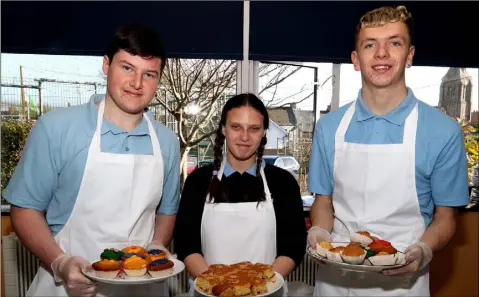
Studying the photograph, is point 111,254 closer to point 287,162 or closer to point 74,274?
point 74,274

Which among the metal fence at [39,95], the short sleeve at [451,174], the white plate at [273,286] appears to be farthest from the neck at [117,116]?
the short sleeve at [451,174]

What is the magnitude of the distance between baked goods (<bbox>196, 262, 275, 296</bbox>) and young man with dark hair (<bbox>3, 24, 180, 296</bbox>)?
17cm

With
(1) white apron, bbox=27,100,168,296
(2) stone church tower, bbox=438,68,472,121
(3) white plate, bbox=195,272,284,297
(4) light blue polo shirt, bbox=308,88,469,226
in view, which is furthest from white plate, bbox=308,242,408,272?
(2) stone church tower, bbox=438,68,472,121

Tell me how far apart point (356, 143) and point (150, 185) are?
54 cm

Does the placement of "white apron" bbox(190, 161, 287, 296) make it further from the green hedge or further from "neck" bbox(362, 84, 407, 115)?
the green hedge

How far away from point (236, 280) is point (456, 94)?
169 centimetres

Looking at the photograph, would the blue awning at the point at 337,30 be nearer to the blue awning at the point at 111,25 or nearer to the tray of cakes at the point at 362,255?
the blue awning at the point at 111,25

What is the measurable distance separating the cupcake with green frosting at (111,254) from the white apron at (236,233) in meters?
0.32

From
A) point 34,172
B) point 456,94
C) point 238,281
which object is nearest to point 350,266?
point 238,281

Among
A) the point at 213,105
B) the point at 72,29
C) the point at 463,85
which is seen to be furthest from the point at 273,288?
the point at 463,85

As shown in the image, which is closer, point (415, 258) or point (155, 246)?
point (415, 258)

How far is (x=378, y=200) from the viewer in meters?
1.05

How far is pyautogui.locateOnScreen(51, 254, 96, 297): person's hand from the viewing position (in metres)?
0.89

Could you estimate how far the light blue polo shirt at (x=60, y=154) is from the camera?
982 millimetres
